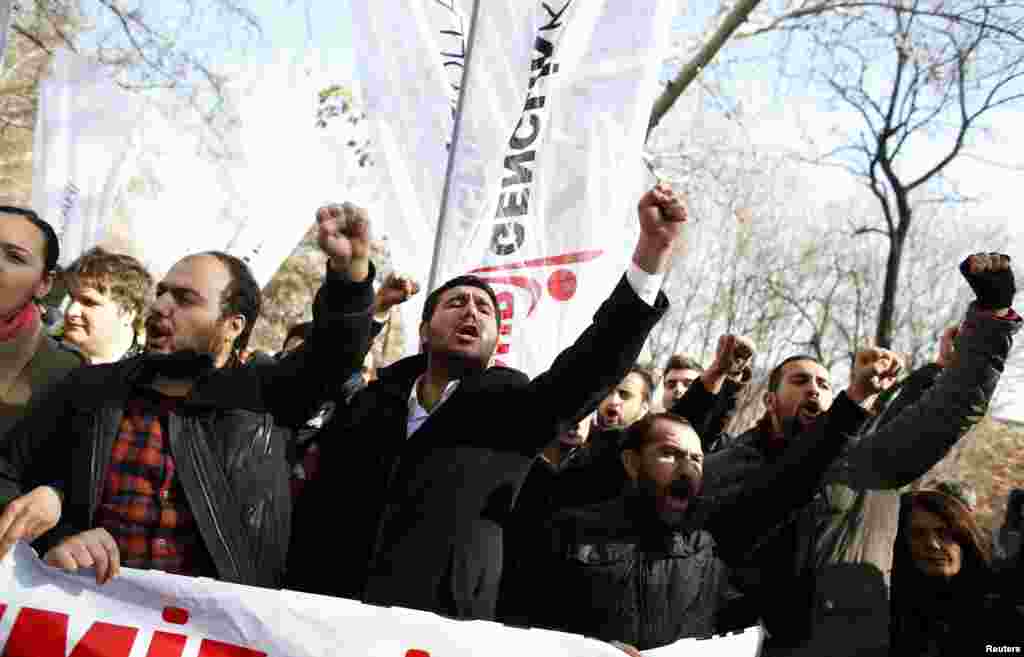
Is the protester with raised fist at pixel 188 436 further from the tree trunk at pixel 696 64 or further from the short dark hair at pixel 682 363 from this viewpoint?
the tree trunk at pixel 696 64

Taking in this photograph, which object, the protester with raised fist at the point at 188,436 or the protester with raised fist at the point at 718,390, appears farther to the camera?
the protester with raised fist at the point at 718,390

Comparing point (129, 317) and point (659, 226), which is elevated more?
point (659, 226)

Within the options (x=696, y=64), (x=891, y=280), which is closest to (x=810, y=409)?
(x=696, y=64)

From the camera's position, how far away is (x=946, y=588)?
3600mm

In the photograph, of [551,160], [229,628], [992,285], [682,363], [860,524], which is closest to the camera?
[229,628]

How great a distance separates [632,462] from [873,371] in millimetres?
741

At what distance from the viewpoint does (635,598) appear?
2.91 metres

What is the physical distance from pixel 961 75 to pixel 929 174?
9.93 feet

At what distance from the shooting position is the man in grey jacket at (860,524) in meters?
3.36

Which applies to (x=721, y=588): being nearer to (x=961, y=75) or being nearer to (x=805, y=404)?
(x=805, y=404)

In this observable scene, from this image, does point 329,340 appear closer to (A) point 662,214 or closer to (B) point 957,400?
(A) point 662,214

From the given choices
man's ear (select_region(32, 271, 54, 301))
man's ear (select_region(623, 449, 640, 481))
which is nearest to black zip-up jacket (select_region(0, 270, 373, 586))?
man's ear (select_region(32, 271, 54, 301))

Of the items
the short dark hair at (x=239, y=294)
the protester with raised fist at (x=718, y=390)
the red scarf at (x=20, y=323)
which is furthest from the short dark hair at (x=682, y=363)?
the red scarf at (x=20, y=323)

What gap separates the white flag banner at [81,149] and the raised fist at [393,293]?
11.6 ft
